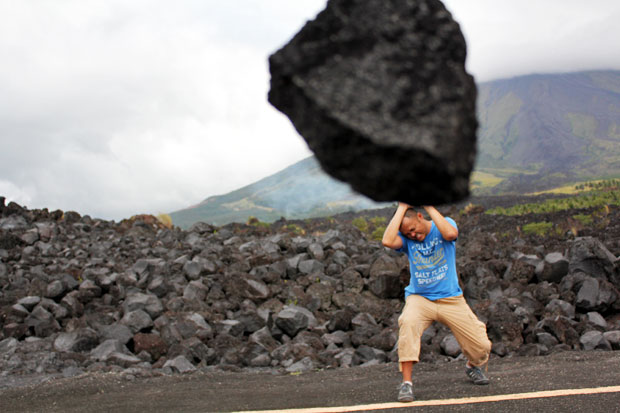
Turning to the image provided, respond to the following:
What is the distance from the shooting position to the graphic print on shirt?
6.30 m

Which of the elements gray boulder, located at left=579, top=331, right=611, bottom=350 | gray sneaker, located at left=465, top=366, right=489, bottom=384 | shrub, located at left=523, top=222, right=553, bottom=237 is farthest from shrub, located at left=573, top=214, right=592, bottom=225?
gray sneaker, located at left=465, top=366, right=489, bottom=384

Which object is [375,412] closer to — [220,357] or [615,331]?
[220,357]

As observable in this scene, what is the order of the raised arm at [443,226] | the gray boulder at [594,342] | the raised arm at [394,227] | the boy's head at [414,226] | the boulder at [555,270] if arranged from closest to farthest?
the raised arm at [443,226], the raised arm at [394,227], the boy's head at [414,226], the gray boulder at [594,342], the boulder at [555,270]

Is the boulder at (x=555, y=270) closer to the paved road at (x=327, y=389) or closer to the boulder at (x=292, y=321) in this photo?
the paved road at (x=327, y=389)

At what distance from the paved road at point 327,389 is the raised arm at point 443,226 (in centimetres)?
181

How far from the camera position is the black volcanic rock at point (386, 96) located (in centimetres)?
183

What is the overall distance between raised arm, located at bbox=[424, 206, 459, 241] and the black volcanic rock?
3779 millimetres

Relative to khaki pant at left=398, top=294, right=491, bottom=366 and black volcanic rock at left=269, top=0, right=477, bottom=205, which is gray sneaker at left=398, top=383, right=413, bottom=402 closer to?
khaki pant at left=398, top=294, right=491, bottom=366

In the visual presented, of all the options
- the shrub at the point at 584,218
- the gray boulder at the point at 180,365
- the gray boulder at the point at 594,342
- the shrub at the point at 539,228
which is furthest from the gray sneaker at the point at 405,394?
the shrub at the point at 584,218

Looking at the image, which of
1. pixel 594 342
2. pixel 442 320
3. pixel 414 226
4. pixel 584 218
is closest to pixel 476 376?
pixel 442 320

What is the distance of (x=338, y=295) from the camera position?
41.5ft

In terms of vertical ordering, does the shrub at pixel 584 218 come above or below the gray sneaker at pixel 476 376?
above

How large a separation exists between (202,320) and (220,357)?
1.30m

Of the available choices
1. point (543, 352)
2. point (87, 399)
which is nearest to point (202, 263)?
point (87, 399)
